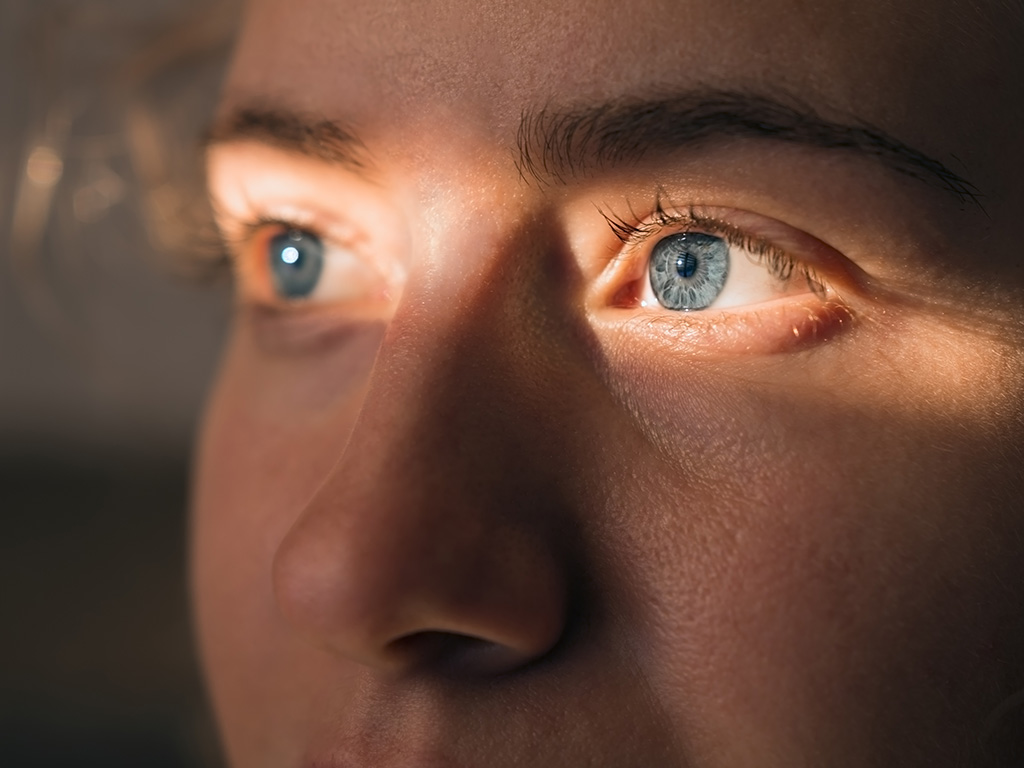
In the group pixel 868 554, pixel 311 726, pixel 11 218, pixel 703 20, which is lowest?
pixel 311 726

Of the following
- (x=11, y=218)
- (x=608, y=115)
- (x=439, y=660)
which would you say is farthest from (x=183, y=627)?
(x=608, y=115)

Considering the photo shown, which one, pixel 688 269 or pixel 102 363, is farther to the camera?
pixel 102 363

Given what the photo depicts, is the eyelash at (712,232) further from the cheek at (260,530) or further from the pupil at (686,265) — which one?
the cheek at (260,530)

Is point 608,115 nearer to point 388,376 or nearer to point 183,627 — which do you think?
point 388,376

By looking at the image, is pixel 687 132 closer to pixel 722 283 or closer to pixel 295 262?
pixel 722 283

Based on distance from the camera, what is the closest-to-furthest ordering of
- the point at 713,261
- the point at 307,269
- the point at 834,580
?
the point at 834,580
the point at 713,261
the point at 307,269

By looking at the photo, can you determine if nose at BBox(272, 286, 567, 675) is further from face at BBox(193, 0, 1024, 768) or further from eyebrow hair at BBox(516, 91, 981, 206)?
eyebrow hair at BBox(516, 91, 981, 206)

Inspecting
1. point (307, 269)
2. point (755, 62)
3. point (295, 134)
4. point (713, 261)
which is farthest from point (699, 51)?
point (307, 269)
